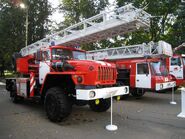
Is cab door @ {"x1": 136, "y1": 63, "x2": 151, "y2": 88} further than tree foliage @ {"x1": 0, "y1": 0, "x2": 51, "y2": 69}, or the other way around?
tree foliage @ {"x1": 0, "y1": 0, "x2": 51, "y2": 69}

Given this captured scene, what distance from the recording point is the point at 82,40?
8.83 m

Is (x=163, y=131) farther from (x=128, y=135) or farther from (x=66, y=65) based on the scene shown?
(x=66, y=65)

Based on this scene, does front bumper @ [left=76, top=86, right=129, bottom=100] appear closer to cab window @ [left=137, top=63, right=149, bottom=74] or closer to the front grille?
the front grille

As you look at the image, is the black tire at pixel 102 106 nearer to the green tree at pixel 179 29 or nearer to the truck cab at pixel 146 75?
the truck cab at pixel 146 75

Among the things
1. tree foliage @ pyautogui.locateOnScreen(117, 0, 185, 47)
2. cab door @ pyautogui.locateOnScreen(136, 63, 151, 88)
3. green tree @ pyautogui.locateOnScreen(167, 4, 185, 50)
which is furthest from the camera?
tree foliage @ pyautogui.locateOnScreen(117, 0, 185, 47)

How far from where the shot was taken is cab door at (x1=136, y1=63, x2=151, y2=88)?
996 cm

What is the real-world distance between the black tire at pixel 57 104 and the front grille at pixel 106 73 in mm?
1121

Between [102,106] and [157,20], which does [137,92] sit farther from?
[157,20]

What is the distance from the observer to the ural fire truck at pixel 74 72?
19.3ft

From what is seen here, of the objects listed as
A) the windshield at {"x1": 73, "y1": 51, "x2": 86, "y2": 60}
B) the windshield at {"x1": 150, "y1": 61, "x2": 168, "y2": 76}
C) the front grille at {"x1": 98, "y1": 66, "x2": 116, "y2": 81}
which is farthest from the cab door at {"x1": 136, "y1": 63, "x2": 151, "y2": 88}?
the front grille at {"x1": 98, "y1": 66, "x2": 116, "y2": 81}

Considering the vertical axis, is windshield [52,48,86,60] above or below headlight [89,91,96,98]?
above

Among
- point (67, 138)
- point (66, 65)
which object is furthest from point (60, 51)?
point (67, 138)

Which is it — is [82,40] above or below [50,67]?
above

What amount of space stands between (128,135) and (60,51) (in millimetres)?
3740
